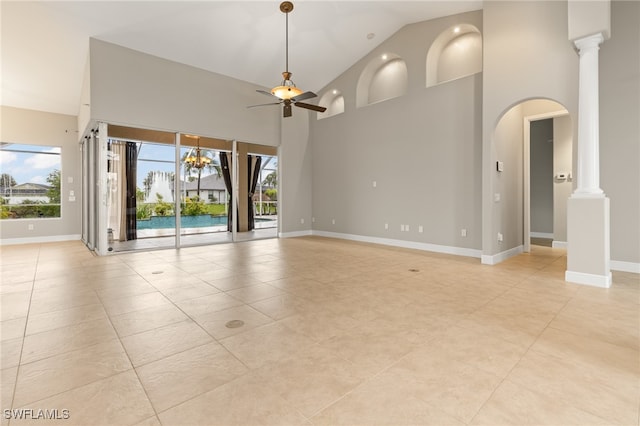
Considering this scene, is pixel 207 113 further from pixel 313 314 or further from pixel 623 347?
pixel 623 347

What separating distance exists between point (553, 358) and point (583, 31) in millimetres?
4030

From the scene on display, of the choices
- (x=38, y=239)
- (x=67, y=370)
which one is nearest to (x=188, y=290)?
(x=67, y=370)

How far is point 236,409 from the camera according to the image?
1519 millimetres

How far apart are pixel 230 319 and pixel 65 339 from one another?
48.2 inches

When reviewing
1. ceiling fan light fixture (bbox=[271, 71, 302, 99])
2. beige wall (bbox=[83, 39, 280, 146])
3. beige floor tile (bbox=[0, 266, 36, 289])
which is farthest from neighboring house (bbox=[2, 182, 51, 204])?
ceiling fan light fixture (bbox=[271, 71, 302, 99])

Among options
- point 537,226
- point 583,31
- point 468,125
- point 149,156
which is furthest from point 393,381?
point 537,226

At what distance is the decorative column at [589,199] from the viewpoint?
145 inches

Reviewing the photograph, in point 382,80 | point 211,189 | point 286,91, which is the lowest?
point 211,189

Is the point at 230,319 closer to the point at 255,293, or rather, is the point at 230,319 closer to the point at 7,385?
the point at 255,293

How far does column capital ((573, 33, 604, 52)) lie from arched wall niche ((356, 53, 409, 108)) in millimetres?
3200

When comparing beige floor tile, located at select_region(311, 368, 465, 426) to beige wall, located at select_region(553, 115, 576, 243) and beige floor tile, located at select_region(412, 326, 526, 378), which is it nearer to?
beige floor tile, located at select_region(412, 326, 526, 378)

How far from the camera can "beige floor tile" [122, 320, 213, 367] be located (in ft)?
6.79

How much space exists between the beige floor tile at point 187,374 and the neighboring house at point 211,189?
226 inches

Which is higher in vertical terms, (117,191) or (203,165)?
(203,165)
